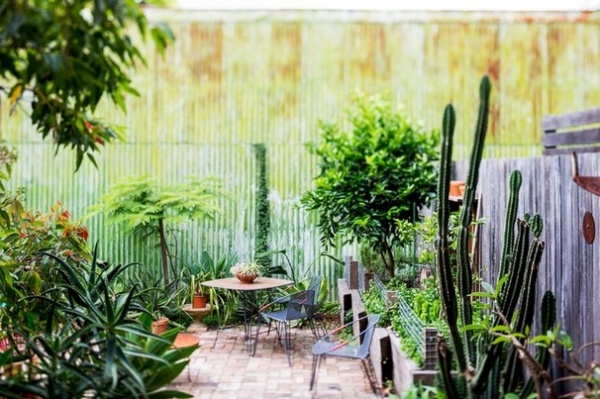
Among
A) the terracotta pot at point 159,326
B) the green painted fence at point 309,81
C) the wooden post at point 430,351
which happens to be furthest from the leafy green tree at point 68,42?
the green painted fence at point 309,81

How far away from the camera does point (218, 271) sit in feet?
33.0

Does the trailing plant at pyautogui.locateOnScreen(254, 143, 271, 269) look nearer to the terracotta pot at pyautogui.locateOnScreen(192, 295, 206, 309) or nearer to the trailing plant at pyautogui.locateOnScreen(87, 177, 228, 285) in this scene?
the trailing plant at pyautogui.locateOnScreen(87, 177, 228, 285)

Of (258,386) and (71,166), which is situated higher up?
(71,166)

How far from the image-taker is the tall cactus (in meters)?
4.89

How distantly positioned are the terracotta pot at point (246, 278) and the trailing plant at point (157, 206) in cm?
159

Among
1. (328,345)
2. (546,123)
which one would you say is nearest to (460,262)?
(328,345)

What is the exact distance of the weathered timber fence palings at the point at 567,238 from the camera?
490cm

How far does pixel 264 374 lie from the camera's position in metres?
6.96

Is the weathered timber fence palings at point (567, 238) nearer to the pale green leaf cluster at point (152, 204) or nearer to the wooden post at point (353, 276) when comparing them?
the wooden post at point (353, 276)

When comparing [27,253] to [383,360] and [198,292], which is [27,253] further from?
[383,360]

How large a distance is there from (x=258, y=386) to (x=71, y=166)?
5838mm

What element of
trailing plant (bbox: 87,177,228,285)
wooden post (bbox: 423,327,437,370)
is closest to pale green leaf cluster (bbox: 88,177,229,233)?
trailing plant (bbox: 87,177,228,285)

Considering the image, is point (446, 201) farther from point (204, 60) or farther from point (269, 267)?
point (204, 60)

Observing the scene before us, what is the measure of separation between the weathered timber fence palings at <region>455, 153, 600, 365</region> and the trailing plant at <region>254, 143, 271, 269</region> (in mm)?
4603
